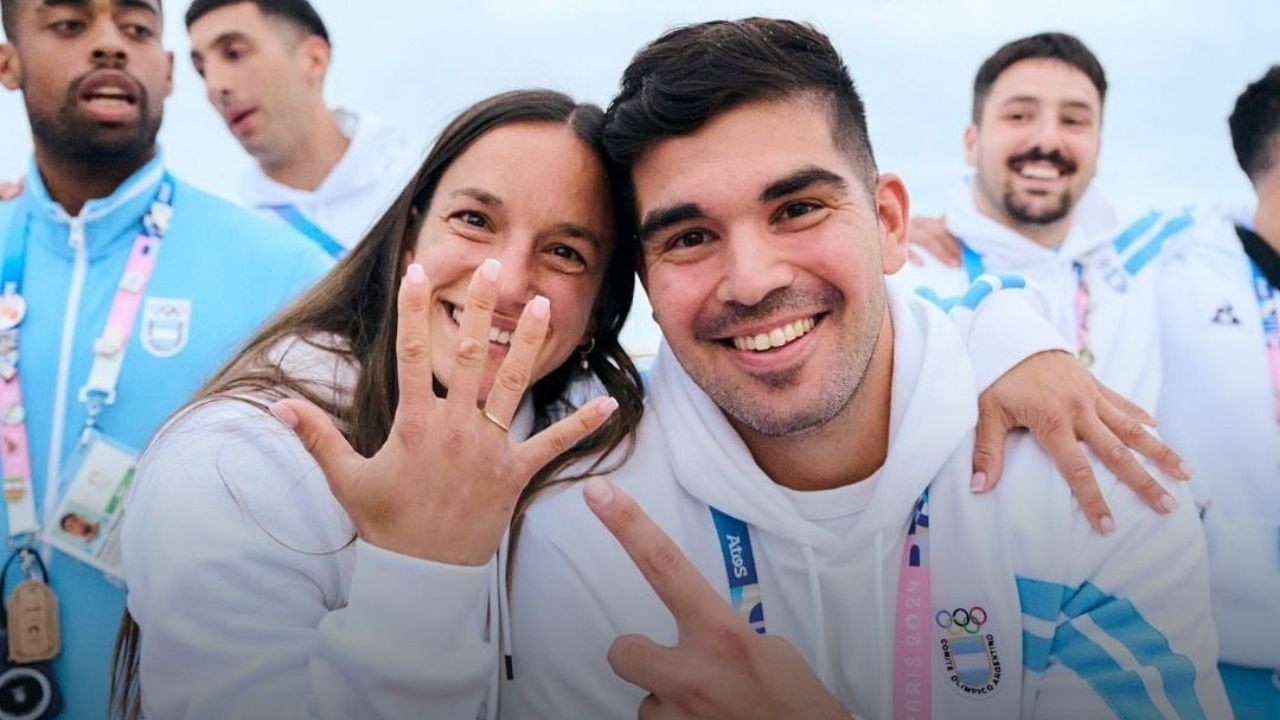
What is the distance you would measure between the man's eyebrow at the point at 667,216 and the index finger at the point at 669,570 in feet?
1.80

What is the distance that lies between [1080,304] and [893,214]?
200 centimetres

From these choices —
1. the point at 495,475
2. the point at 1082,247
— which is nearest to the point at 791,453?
the point at 495,475

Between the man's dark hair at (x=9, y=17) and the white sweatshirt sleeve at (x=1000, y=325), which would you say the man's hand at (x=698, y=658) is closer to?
the white sweatshirt sleeve at (x=1000, y=325)

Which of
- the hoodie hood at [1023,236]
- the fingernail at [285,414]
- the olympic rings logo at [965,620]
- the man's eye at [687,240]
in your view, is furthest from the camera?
the hoodie hood at [1023,236]

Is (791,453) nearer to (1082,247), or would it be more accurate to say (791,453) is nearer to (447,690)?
(447,690)

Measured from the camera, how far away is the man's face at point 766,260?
1.91 meters

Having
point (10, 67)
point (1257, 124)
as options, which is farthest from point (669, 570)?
point (1257, 124)

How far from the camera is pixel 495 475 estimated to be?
153 cm

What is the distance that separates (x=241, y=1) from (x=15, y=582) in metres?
2.59

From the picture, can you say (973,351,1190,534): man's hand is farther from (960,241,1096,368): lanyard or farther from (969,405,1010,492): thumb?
(960,241,1096,368): lanyard

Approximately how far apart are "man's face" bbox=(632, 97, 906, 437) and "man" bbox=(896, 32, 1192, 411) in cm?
218

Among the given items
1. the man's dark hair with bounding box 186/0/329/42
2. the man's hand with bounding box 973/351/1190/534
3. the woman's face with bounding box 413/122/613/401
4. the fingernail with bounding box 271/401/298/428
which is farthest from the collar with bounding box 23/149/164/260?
the man's hand with bounding box 973/351/1190/534

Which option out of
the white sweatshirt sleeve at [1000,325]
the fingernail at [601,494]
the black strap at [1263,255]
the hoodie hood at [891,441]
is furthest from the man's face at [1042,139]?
the fingernail at [601,494]

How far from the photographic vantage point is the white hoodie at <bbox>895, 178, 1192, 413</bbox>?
12.1ft
